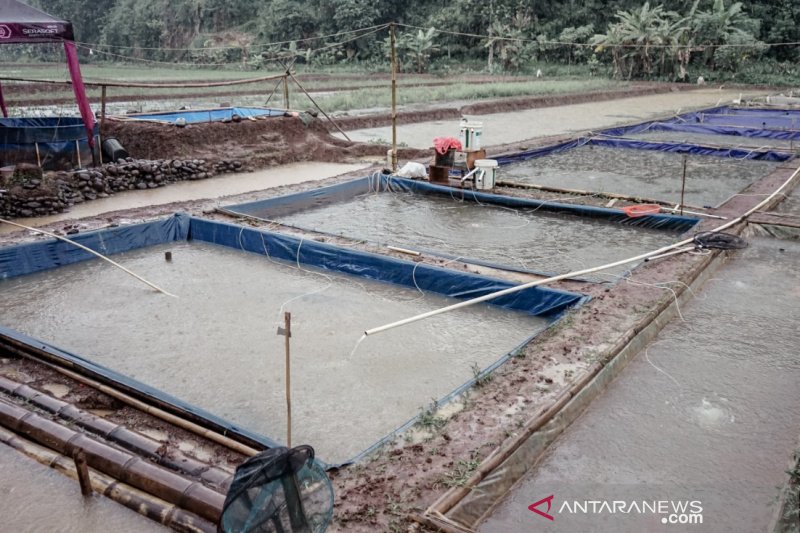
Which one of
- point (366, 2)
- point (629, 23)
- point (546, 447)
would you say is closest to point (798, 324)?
point (546, 447)

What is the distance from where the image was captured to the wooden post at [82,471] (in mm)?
3229

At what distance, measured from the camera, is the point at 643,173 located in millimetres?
11500

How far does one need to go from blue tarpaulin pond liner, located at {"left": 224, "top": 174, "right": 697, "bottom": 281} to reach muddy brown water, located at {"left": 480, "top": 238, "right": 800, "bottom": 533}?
1.54 meters

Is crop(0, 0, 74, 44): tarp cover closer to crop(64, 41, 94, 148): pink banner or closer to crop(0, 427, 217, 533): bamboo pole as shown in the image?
crop(64, 41, 94, 148): pink banner

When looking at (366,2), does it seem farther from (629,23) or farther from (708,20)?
(708,20)

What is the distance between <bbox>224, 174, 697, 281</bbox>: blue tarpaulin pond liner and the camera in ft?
23.9

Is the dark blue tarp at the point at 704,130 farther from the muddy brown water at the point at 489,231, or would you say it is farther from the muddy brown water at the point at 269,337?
A: the muddy brown water at the point at 269,337

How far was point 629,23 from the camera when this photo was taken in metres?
28.4

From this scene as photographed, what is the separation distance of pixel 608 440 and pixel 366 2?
39.8m

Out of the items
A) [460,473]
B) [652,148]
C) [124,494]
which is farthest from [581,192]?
[124,494]

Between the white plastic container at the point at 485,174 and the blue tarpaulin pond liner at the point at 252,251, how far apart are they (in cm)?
336

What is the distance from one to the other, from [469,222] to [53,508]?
244 inches

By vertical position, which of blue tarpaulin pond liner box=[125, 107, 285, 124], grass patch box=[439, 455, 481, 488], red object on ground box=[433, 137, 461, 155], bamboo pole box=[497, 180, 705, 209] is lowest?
grass patch box=[439, 455, 481, 488]

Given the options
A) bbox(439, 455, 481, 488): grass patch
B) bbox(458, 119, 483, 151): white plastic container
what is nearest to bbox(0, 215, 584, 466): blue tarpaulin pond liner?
bbox(439, 455, 481, 488): grass patch
